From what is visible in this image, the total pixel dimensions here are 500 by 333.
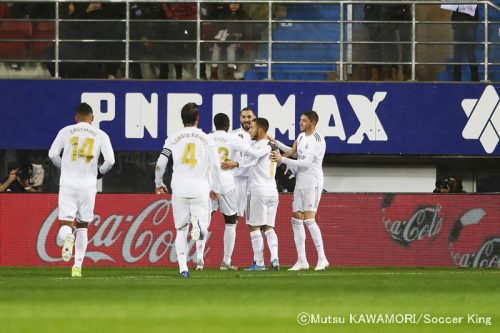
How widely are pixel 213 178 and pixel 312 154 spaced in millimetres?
3285

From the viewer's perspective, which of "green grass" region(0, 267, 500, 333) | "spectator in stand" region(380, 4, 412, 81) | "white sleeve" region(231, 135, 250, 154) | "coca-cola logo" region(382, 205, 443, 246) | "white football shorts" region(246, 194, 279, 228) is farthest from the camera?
"spectator in stand" region(380, 4, 412, 81)

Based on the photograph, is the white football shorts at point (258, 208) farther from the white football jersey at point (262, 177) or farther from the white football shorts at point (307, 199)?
the white football shorts at point (307, 199)

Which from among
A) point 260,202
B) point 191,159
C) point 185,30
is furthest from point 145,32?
point 191,159

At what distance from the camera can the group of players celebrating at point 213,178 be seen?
1703cm

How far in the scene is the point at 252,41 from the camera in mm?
25312

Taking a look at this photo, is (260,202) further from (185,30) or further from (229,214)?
(185,30)

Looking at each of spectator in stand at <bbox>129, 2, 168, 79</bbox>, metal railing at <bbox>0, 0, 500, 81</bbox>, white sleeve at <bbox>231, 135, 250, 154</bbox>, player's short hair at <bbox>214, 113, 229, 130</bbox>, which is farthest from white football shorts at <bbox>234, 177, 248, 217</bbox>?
spectator in stand at <bbox>129, 2, 168, 79</bbox>

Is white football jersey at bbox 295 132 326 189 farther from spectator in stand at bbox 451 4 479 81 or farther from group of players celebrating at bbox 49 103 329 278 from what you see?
spectator in stand at bbox 451 4 479 81

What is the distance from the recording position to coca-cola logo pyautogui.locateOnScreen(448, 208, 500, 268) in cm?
2348

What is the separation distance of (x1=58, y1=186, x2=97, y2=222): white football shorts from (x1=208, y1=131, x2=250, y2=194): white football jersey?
235cm

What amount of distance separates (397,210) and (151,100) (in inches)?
191

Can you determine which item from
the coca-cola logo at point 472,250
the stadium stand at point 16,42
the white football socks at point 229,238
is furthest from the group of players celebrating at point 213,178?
the stadium stand at point 16,42

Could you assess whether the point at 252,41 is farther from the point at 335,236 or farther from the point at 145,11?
the point at 335,236

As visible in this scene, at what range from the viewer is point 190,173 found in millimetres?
17047
